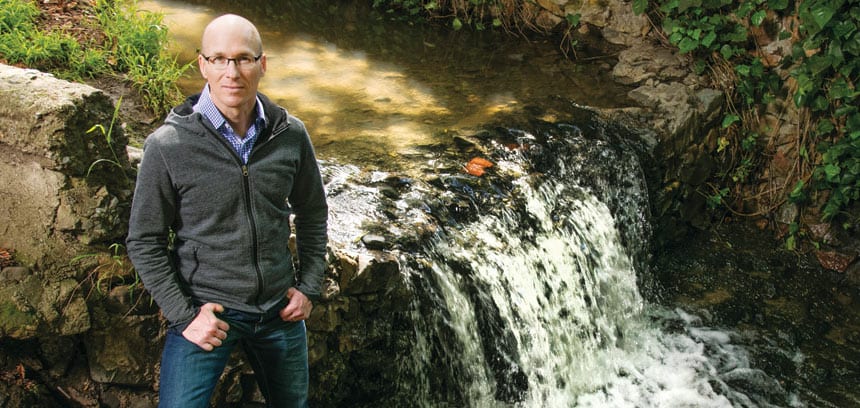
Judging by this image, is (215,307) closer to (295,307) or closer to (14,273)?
(295,307)

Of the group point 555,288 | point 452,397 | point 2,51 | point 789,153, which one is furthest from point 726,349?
point 2,51

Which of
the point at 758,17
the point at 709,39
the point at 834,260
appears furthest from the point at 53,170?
the point at 834,260

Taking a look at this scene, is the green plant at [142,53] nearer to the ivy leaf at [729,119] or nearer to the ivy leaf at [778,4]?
the ivy leaf at [729,119]

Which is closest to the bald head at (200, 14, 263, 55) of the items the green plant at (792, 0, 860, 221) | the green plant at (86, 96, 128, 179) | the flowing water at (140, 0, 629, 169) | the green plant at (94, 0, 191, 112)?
the green plant at (86, 96, 128, 179)

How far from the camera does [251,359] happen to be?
86.7 inches

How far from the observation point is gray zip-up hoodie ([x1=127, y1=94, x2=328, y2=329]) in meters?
1.79

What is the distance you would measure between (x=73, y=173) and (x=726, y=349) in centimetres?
388

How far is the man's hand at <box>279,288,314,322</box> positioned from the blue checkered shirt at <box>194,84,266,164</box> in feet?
1.52

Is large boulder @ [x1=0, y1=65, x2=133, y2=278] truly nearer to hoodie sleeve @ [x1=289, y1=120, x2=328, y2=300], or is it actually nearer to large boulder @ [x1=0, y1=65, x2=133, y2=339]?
large boulder @ [x1=0, y1=65, x2=133, y2=339]

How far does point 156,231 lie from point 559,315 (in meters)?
2.53

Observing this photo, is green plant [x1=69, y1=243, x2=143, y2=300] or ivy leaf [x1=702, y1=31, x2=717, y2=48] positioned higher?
ivy leaf [x1=702, y1=31, x2=717, y2=48]

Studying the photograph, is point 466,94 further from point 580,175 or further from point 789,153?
point 789,153

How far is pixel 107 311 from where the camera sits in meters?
2.28

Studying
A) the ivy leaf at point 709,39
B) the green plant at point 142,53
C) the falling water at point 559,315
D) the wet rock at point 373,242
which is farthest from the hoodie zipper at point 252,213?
the ivy leaf at point 709,39
